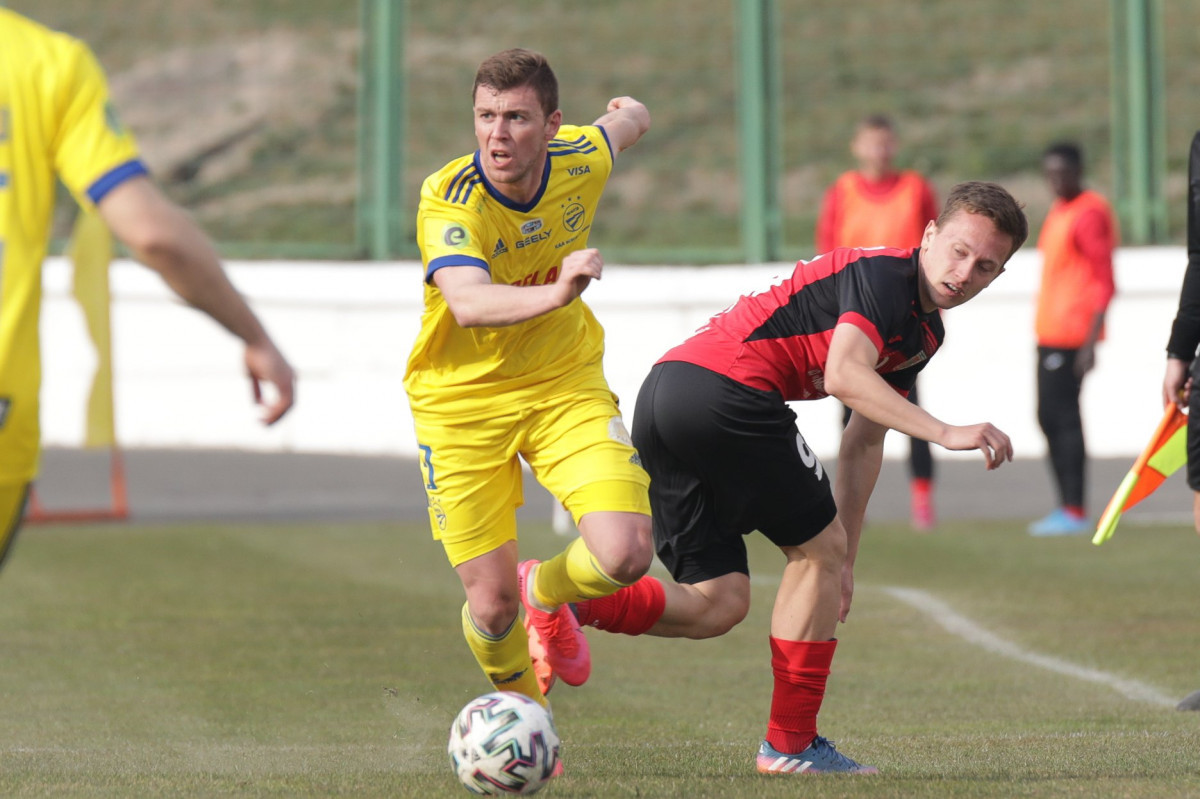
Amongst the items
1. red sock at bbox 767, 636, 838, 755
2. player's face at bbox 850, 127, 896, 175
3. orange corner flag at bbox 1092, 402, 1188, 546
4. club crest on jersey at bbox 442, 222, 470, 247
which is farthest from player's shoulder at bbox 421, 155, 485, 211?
player's face at bbox 850, 127, 896, 175

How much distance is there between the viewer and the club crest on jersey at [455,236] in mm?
4933

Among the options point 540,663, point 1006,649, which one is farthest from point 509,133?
point 1006,649

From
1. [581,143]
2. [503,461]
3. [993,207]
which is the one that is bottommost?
[503,461]

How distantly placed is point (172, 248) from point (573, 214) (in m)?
2.27

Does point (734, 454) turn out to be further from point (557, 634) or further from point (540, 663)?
point (540, 663)

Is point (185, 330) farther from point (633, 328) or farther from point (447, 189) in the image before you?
point (447, 189)

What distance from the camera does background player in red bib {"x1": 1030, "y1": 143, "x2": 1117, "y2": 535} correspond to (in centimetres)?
1130

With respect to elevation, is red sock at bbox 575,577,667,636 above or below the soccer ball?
above

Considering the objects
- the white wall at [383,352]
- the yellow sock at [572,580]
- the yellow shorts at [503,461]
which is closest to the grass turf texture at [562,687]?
the yellow sock at [572,580]

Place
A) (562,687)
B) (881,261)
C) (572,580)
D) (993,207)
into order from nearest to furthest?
(993,207) < (881,261) < (572,580) < (562,687)

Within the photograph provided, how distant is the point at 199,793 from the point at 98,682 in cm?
254

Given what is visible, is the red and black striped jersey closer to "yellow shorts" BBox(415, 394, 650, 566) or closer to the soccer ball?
"yellow shorts" BBox(415, 394, 650, 566)

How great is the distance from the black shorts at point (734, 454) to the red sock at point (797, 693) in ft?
1.11

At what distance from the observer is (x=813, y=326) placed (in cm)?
504
